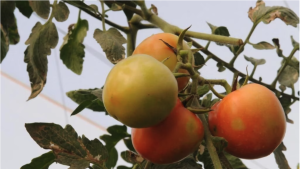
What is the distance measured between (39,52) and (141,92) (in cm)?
A: 28

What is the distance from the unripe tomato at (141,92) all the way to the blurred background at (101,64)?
81 cm

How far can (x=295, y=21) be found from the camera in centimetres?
51

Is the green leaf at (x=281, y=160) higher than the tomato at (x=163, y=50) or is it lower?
lower

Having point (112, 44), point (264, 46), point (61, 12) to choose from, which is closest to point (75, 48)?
point (61, 12)

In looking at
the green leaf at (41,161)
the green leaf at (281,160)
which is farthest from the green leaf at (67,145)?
the green leaf at (281,160)

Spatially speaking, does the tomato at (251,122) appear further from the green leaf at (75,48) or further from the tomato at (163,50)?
the green leaf at (75,48)

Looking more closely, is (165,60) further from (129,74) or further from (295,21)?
(295,21)

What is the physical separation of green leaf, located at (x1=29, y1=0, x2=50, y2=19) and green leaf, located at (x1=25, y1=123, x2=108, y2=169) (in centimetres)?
21

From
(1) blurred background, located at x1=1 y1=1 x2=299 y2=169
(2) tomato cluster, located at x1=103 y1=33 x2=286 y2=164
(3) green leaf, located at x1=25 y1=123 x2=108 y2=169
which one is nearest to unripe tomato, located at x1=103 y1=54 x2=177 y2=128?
(2) tomato cluster, located at x1=103 y1=33 x2=286 y2=164

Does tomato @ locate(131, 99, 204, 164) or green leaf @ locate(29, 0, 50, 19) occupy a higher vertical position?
green leaf @ locate(29, 0, 50, 19)

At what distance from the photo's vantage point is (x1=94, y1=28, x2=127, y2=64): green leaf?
47 centimetres

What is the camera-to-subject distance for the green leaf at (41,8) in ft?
1.81

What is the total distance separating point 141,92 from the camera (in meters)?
0.32

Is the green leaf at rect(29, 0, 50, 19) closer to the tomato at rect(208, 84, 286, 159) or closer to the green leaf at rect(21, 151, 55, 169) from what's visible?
the green leaf at rect(21, 151, 55, 169)
